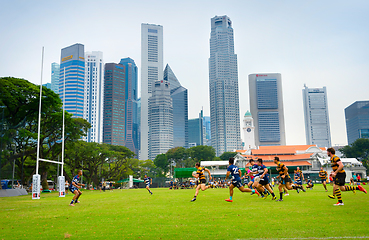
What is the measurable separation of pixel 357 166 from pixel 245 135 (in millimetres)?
86511

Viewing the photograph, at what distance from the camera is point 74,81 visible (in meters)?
189

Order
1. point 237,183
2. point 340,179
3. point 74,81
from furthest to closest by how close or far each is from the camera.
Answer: point 74,81 → point 237,183 → point 340,179

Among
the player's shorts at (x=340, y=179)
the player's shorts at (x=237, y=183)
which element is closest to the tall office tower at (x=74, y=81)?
the player's shorts at (x=237, y=183)

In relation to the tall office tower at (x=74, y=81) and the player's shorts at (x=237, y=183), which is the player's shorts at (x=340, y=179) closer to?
the player's shorts at (x=237, y=183)

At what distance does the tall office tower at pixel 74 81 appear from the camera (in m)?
187

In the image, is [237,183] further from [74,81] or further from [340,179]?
[74,81]

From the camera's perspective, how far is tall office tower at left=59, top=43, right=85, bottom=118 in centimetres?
18738

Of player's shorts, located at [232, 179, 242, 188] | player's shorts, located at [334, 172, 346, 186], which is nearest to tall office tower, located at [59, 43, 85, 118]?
player's shorts, located at [232, 179, 242, 188]

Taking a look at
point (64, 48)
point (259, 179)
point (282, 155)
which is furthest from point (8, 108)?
point (64, 48)

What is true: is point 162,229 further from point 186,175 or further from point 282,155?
point 282,155

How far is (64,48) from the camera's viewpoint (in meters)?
200

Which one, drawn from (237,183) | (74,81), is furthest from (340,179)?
(74,81)

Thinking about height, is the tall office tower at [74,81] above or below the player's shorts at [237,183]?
above

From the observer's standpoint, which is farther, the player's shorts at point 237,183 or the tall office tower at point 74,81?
the tall office tower at point 74,81
